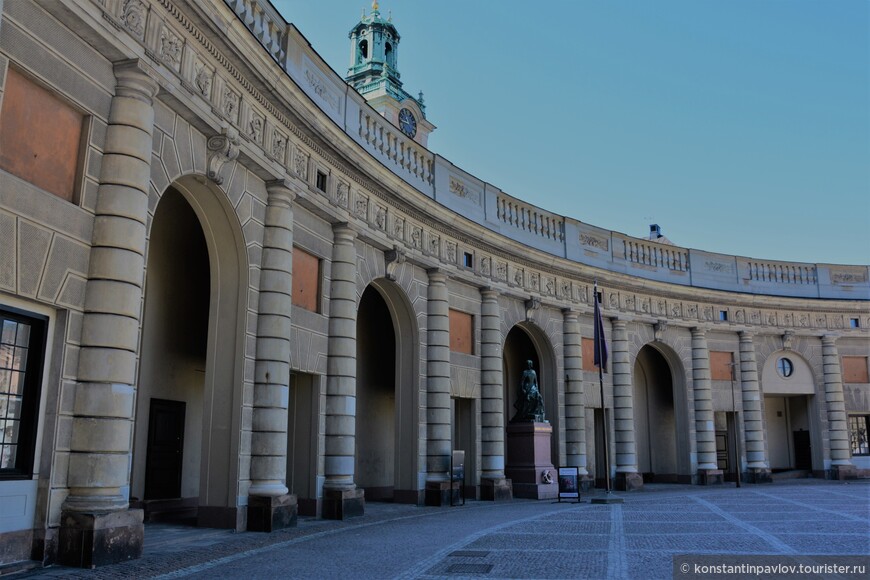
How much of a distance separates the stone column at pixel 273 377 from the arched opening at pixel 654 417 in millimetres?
22522

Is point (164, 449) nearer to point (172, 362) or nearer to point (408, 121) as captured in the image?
point (172, 362)

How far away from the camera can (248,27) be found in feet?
50.3

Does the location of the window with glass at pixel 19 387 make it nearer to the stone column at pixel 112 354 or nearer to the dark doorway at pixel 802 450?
the stone column at pixel 112 354

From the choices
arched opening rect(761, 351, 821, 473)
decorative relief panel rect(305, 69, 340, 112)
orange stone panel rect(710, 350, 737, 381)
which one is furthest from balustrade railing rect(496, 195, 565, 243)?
arched opening rect(761, 351, 821, 473)

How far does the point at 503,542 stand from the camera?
1344cm

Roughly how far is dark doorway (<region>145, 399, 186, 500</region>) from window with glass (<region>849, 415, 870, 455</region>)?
3225 centimetres

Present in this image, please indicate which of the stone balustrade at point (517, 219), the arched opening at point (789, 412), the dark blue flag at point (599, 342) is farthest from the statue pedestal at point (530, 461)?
the arched opening at point (789, 412)

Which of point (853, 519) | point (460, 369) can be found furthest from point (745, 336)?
point (853, 519)

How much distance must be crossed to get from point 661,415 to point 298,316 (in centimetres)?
2325

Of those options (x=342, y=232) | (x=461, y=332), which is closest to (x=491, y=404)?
(x=461, y=332)

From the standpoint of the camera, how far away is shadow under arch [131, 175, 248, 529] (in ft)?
49.9

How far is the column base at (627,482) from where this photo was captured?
101 feet

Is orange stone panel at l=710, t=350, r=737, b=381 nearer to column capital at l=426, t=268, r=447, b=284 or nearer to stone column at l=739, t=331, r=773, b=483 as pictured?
stone column at l=739, t=331, r=773, b=483

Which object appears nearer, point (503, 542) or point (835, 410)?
point (503, 542)
